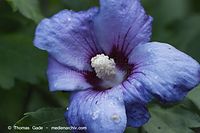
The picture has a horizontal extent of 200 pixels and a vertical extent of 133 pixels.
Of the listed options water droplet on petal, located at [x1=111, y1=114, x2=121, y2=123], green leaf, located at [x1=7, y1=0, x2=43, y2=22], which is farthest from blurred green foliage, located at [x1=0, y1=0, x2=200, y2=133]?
water droplet on petal, located at [x1=111, y1=114, x2=121, y2=123]

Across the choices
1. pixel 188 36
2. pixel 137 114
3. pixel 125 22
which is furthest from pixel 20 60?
pixel 188 36

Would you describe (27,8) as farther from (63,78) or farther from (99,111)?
(99,111)

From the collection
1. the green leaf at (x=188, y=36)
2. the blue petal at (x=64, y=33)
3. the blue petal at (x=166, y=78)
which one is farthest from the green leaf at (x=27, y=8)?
the green leaf at (x=188, y=36)

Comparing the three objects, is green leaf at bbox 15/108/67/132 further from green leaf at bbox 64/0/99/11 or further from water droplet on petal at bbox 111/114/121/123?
green leaf at bbox 64/0/99/11

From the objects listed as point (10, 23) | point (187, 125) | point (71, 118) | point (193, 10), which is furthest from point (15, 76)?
point (193, 10)

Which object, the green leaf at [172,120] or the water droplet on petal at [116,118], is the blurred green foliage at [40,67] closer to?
the green leaf at [172,120]
